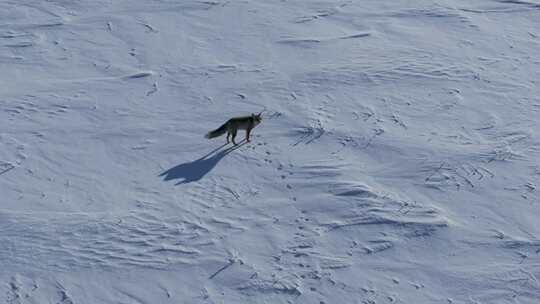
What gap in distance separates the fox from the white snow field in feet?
0.76

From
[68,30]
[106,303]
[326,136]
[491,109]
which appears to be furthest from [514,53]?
[106,303]

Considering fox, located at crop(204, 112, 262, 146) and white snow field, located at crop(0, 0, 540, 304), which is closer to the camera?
white snow field, located at crop(0, 0, 540, 304)

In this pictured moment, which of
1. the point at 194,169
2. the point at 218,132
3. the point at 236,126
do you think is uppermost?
the point at 236,126

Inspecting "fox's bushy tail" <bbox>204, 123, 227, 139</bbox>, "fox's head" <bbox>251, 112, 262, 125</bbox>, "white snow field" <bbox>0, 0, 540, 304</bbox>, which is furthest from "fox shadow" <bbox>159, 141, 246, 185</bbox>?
"fox's head" <bbox>251, 112, 262, 125</bbox>

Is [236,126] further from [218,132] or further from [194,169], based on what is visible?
[194,169]

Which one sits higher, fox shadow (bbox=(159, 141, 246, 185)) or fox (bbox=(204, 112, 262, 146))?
fox (bbox=(204, 112, 262, 146))

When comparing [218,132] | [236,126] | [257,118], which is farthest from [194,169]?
[257,118]

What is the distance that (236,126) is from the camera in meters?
12.4

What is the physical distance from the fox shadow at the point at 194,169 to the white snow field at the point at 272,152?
44mm

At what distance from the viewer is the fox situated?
1239cm

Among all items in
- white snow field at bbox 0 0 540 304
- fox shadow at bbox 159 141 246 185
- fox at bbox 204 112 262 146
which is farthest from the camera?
fox at bbox 204 112 262 146

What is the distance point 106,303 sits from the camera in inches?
371

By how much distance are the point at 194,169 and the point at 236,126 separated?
1.01 m

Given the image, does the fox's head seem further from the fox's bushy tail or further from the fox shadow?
the fox shadow
